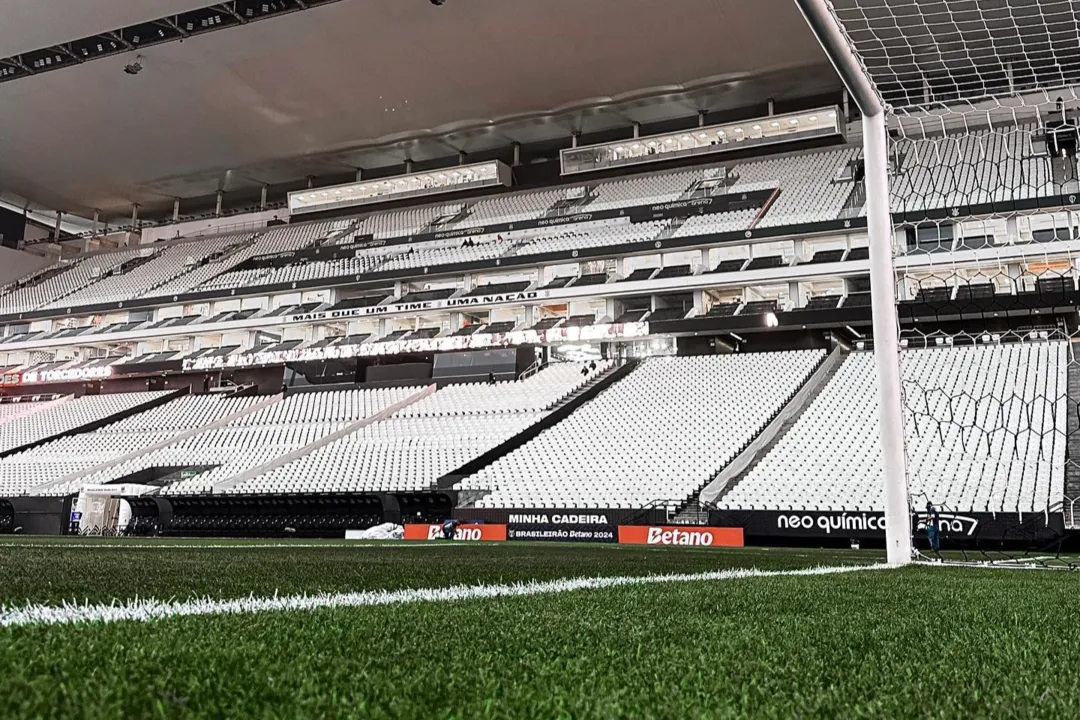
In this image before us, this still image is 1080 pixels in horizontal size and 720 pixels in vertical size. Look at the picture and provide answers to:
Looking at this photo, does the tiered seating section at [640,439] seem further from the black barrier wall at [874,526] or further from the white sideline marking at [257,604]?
the white sideline marking at [257,604]

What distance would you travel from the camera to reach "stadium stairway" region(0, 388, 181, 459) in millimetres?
22844

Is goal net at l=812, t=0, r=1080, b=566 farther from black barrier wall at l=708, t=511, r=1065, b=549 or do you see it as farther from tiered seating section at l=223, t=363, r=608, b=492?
tiered seating section at l=223, t=363, r=608, b=492

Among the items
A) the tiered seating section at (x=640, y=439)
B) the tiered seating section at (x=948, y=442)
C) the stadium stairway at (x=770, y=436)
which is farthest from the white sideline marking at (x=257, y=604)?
the stadium stairway at (x=770, y=436)

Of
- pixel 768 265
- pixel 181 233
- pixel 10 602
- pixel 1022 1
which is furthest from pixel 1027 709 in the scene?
pixel 181 233

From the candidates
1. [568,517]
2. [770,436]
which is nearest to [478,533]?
[568,517]

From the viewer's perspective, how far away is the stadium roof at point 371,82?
19.6 m

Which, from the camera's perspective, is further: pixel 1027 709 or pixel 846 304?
pixel 846 304

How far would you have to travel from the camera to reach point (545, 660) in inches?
47.0

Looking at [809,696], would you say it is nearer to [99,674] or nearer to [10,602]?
[99,674]

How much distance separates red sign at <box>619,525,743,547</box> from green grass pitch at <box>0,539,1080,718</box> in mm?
9536

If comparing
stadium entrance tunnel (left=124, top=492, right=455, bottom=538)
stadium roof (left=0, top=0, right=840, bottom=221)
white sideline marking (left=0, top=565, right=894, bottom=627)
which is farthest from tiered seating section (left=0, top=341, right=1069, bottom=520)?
stadium roof (left=0, top=0, right=840, bottom=221)

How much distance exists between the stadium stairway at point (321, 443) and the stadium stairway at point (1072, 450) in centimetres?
1499

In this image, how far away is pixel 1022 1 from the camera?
5191 millimetres

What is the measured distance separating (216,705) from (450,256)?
86.4 feet
